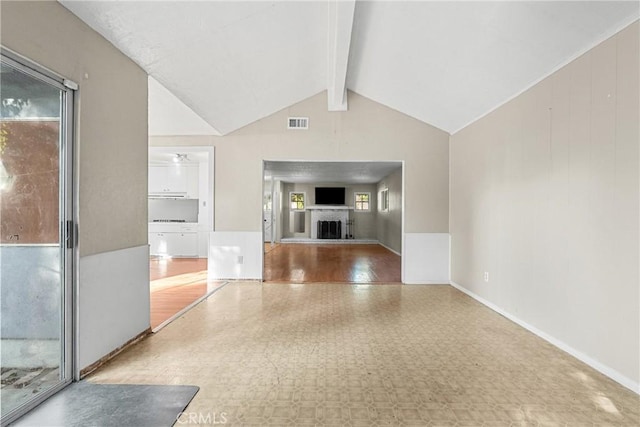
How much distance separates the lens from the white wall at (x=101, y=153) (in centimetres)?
185

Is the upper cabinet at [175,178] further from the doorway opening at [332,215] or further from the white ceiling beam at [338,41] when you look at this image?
the white ceiling beam at [338,41]

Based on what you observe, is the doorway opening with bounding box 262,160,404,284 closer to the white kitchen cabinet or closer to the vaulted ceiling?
the white kitchen cabinet

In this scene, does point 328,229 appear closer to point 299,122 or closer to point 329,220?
point 329,220

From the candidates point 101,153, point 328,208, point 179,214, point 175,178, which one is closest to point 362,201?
point 328,208

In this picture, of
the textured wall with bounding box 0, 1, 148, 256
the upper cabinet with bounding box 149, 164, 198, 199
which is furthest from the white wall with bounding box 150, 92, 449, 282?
the upper cabinet with bounding box 149, 164, 198, 199

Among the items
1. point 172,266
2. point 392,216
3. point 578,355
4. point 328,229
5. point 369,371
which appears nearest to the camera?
point 369,371

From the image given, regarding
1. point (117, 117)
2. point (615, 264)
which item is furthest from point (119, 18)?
point (615, 264)

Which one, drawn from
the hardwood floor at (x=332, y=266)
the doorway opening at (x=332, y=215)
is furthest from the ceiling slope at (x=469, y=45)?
the doorway opening at (x=332, y=215)

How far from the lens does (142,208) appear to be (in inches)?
111

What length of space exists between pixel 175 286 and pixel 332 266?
118 inches

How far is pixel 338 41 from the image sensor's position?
9.99 ft

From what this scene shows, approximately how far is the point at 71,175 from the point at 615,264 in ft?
12.3

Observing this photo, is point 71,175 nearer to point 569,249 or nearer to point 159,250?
point 569,249

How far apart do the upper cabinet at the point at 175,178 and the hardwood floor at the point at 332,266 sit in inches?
102
